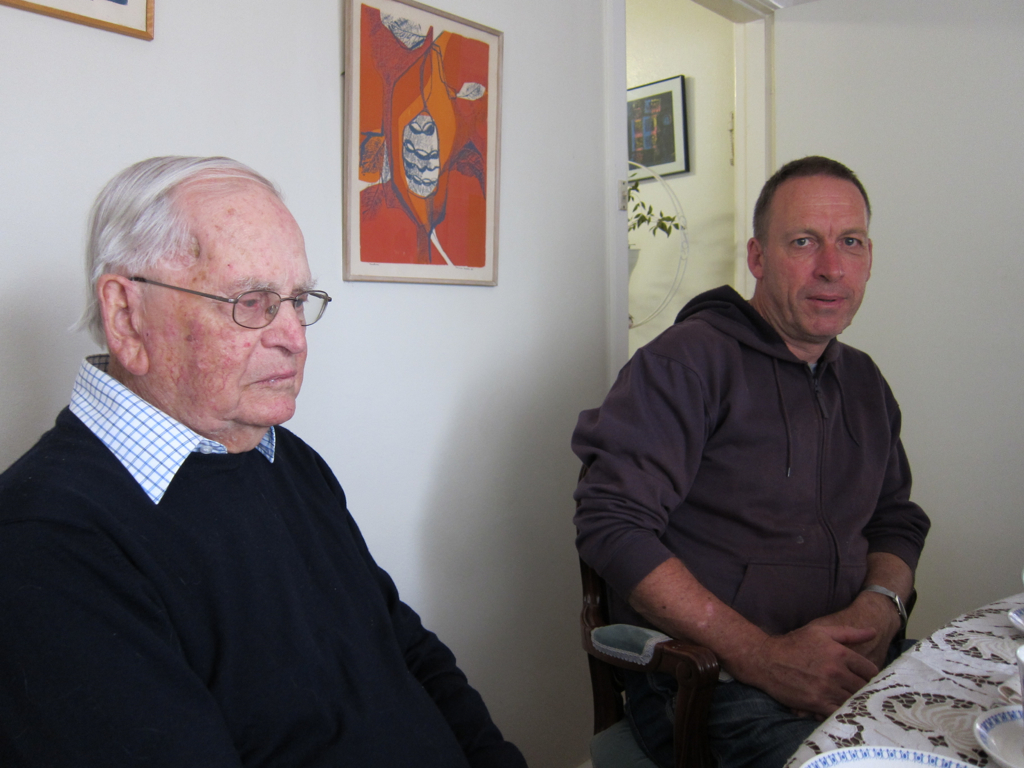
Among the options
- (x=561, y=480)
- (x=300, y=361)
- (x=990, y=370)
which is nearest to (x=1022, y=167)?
(x=990, y=370)

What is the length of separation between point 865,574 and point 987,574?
3.67 feet

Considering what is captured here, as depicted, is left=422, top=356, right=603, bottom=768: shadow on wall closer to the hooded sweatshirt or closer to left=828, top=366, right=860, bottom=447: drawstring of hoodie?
the hooded sweatshirt

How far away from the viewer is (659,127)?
3529mm

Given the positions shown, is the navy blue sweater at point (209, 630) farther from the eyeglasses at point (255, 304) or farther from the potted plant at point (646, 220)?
the potted plant at point (646, 220)

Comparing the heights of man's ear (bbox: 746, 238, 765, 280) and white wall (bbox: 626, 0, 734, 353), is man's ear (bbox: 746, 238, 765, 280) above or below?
below

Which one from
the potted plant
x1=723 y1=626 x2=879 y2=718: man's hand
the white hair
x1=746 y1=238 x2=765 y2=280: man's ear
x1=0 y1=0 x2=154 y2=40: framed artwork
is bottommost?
x1=723 y1=626 x2=879 y2=718: man's hand

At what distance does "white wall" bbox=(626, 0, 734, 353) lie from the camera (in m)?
3.27

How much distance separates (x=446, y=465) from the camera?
5.84 ft

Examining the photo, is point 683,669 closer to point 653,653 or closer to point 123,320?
point 653,653

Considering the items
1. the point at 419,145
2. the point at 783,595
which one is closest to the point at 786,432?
the point at 783,595

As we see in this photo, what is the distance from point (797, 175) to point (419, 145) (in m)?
0.82

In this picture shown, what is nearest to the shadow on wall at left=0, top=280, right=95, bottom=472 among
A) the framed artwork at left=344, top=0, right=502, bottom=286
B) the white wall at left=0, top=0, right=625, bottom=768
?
the white wall at left=0, top=0, right=625, bottom=768

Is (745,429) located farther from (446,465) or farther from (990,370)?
(990,370)

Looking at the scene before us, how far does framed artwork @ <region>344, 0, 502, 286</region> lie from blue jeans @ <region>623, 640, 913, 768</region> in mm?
939
